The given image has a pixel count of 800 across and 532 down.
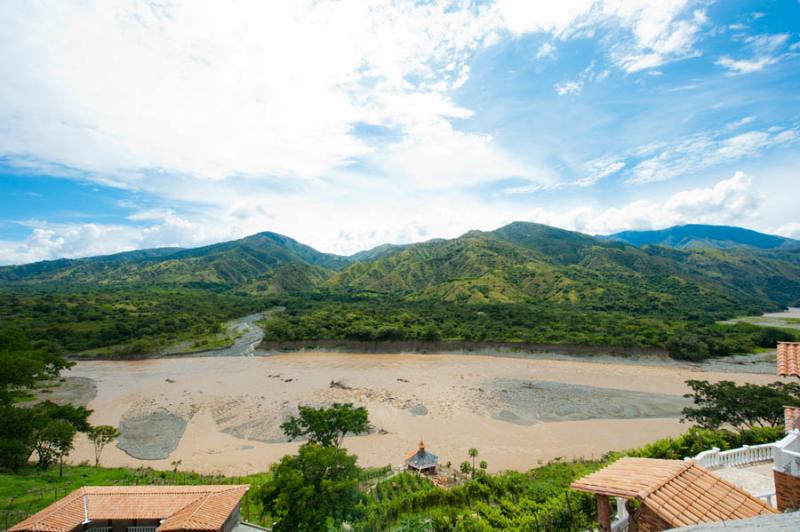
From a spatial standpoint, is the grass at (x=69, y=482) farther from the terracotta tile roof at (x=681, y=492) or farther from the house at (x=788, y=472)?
the house at (x=788, y=472)

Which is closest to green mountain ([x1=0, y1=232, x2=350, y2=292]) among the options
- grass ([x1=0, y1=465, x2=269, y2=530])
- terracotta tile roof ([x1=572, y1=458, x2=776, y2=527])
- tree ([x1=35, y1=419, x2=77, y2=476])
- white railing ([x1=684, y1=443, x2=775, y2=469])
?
grass ([x1=0, y1=465, x2=269, y2=530])

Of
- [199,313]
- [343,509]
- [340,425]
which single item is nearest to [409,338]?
[340,425]

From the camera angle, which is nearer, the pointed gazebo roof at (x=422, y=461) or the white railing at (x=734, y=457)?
the white railing at (x=734, y=457)

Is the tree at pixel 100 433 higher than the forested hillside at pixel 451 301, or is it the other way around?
the forested hillside at pixel 451 301

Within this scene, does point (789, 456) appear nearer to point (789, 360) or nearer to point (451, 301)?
point (789, 360)

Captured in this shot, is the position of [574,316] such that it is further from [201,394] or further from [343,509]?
[343,509]

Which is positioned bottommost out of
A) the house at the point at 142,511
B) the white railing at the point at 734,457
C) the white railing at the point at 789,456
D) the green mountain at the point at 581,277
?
the house at the point at 142,511

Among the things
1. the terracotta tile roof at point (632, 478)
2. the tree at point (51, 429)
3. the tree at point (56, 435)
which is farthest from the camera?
the tree at point (56, 435)

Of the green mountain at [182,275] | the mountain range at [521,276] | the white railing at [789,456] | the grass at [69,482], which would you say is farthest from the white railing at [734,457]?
the green mountain at [182,275]

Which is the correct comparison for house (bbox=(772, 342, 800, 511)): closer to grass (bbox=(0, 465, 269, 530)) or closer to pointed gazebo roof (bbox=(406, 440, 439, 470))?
grass (bbox=(0, 465, 269, 530))
